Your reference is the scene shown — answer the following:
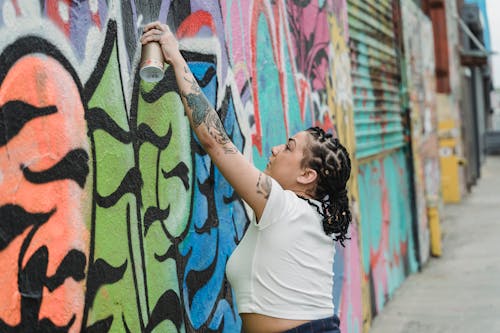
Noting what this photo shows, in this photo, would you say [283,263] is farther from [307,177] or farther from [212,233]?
[212,233]

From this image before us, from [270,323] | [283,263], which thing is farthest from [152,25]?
[270,323]

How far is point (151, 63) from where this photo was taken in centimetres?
247

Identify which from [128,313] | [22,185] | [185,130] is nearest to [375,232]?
[185,130]

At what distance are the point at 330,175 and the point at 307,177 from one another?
81 mm

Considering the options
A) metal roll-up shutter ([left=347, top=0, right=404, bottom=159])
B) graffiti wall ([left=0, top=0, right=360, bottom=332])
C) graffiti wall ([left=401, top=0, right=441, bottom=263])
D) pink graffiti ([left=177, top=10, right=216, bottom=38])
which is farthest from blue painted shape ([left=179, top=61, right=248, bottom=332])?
graffiti wall ([left=401, top=0, right=441, bottom=263])

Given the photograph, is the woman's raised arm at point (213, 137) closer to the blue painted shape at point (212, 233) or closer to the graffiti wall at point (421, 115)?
the blue painted shape at point (212, 233)

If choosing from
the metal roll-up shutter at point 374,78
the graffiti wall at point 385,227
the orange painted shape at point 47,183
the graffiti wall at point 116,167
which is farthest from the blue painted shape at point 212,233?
the metal roll-up shutter at point 374,78

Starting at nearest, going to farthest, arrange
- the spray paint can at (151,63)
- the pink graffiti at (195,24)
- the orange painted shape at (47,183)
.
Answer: the orange painted shape at (47,183) < the spray paint can at (151,63) < the pink graffiti at (195,24)

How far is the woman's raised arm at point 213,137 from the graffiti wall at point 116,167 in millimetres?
131

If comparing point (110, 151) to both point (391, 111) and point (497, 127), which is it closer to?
point (391, 111)

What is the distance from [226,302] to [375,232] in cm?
374

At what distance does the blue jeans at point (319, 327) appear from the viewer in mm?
2602

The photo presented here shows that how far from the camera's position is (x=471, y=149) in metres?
21.3

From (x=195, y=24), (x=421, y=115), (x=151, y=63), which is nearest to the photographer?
(x=151, y=63)
